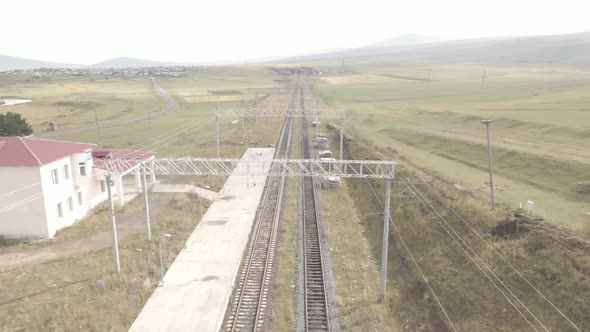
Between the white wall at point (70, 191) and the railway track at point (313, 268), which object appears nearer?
the railway track at point (313, 268)

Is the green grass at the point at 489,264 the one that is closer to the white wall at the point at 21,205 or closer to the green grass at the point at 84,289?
the green grass at the point at 84,289

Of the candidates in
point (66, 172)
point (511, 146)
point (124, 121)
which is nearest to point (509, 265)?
point (511, 146)

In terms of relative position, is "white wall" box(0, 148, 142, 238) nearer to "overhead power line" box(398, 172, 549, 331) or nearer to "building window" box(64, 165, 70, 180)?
"building window" box(64, 165, 70, 180)

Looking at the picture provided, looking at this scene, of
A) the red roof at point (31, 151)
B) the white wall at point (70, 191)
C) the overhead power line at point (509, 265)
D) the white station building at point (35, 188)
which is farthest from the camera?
the white wall at point (70, 191)

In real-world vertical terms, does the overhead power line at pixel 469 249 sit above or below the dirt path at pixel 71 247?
above

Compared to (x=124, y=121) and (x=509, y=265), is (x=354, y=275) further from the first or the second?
(x=124, y=121)

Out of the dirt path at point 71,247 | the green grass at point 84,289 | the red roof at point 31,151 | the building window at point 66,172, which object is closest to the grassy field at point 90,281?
the green grass at point 84,289
